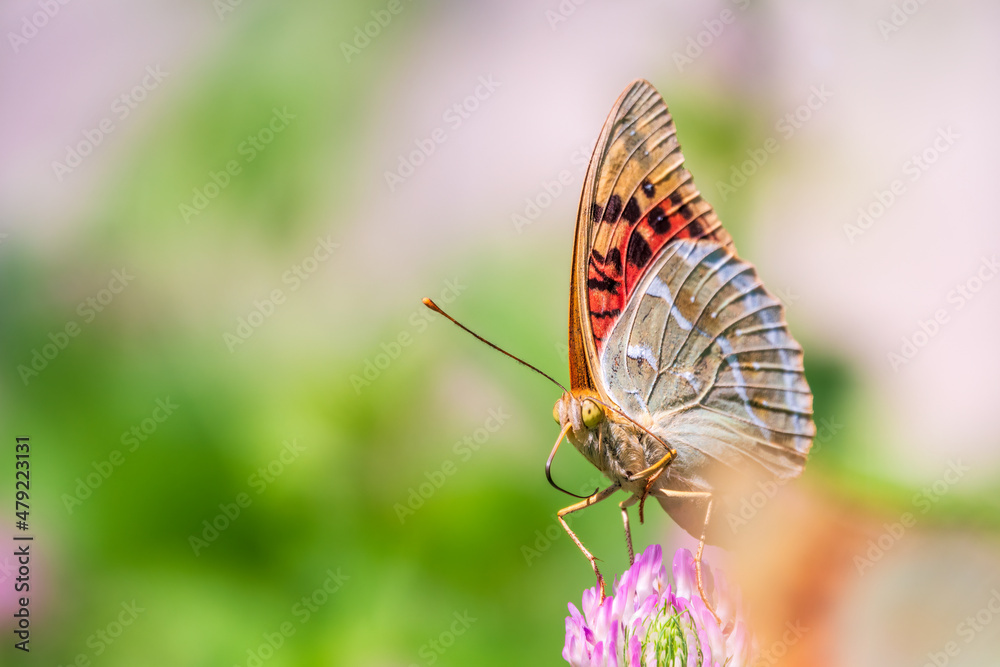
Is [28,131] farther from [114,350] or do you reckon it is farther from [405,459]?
[405,459]

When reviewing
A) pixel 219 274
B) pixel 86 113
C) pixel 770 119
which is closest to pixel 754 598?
pixel 770 119
